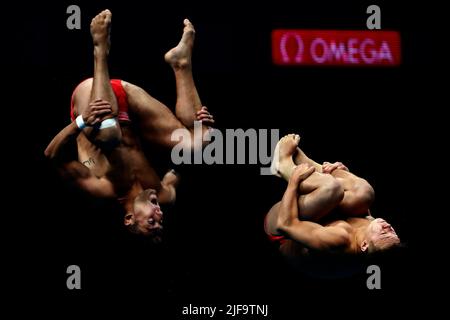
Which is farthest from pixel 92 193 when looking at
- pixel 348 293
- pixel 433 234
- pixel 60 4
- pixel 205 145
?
pixel 433 234

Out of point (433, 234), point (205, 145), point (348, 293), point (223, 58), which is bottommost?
point (348, 293)

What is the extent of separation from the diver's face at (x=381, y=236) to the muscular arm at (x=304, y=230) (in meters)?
0.12

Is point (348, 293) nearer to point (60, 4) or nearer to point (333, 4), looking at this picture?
point (333, 4)

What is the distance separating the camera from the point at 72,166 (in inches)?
166

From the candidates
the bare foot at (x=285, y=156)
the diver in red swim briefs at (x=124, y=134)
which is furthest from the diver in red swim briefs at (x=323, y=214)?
the diver in red swim briefs at (x=124, y=134)

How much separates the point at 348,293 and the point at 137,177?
1.49 m

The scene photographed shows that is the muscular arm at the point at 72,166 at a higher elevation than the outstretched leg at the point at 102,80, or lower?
lower

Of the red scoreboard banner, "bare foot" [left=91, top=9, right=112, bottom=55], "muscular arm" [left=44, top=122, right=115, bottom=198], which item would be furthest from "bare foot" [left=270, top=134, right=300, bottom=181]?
"bare foot" [left=91, top=9, right=112, bottom=55]

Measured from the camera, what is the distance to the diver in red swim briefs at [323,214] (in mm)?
4273

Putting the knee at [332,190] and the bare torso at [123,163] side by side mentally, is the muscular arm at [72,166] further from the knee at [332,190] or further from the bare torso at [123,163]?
the knee at [332,190]

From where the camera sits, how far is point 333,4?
5016mm

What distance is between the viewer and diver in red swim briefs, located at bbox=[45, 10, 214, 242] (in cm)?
415

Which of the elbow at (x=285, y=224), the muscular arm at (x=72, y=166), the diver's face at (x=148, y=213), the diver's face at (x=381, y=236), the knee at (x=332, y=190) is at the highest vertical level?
the muscular arm at (x=72, y=166)

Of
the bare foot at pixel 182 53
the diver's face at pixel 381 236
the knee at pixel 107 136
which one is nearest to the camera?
the knee at pixel 107 136
